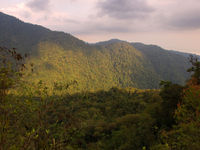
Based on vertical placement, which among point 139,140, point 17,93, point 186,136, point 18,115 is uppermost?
point 17,93

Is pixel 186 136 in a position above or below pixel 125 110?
above

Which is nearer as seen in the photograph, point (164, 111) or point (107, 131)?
point (164, 111)

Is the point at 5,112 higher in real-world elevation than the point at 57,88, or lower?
lower

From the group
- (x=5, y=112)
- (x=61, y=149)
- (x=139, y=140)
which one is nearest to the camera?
(x=5, y=112)

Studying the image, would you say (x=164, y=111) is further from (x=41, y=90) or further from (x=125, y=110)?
(x=125, y=110)

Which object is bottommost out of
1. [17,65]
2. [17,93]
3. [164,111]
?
[164,111]

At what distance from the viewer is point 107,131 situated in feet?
119

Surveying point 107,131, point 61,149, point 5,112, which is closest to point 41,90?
point 5,112

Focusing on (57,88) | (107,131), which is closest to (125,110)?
(107,131)

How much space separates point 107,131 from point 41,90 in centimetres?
3374

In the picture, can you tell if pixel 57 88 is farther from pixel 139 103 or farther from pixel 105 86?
pixel 105 86

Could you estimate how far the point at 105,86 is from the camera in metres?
182

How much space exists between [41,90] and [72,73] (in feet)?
602

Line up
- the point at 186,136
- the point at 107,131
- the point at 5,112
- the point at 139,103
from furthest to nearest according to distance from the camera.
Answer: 1. the point at 139,103
2. the point at 107,131
3. the point at 186,136
4. the point at 5,112
